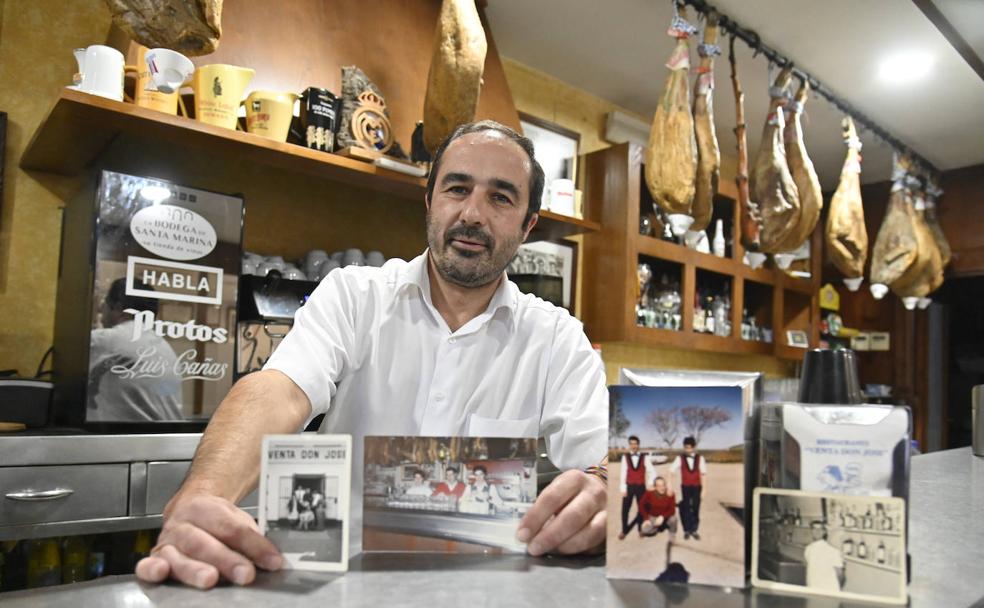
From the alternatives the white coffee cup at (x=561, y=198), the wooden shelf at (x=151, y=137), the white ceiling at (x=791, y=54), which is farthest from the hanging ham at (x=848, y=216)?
the wooden shelf at (x=151, y=137)

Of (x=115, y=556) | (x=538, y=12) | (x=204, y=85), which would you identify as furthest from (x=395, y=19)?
(x=115, y=556)

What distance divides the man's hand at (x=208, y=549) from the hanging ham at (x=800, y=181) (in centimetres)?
308

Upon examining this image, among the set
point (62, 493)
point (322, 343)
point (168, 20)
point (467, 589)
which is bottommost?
point (62, 493)

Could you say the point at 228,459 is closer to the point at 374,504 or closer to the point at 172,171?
the point at 374,504

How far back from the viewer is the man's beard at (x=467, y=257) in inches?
64.0

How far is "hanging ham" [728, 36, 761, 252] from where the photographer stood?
123 inches

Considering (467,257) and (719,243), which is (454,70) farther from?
(719,243)

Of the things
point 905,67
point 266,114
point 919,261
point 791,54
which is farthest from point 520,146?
point 919,261

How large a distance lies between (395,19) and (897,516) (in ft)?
8.34

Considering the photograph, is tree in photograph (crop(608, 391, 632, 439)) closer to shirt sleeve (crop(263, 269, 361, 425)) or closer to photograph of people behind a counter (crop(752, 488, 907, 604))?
photograph of people behind a counter (crop(752, 488, 907, 604))

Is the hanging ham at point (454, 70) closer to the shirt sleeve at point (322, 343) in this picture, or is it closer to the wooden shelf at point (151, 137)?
the wooden shelf at point (151, 137)

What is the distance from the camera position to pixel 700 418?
2.59 ft

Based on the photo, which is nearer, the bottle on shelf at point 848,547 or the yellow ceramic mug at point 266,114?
the bottle on shelf at point 848,547

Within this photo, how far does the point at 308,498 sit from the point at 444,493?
0.17 meters
